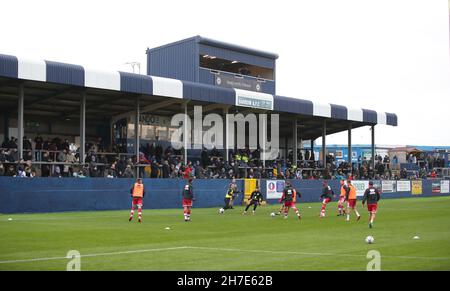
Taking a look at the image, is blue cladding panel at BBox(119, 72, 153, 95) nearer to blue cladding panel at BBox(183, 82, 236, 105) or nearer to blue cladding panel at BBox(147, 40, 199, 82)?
blue cladding panel at BBox(183, 82, 236, 105)

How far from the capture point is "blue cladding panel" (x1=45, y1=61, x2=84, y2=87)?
35750 millimetres

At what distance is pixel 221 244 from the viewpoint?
19.1 m

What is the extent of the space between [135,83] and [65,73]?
4.97 metres

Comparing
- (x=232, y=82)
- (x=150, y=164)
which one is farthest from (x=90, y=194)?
(x=232, y=82)

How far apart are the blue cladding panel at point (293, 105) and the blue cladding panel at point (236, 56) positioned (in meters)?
6.10

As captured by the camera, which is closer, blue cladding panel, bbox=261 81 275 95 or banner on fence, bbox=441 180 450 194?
blue cladding panel, bbox=261 81 275 95

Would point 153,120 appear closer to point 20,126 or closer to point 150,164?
point 150,164

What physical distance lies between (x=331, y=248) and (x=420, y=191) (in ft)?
169

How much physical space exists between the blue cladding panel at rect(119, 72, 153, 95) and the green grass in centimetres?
1201

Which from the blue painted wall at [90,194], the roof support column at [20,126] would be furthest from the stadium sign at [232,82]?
the roof support column at [20,126]

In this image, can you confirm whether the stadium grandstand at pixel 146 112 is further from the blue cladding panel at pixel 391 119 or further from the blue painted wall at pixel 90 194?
the blue painted wall at pixel 90 194

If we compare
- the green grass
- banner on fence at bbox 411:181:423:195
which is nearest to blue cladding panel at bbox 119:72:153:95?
the green grass

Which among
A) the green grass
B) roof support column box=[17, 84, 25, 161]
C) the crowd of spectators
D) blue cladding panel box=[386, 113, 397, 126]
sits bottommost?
the green grass
